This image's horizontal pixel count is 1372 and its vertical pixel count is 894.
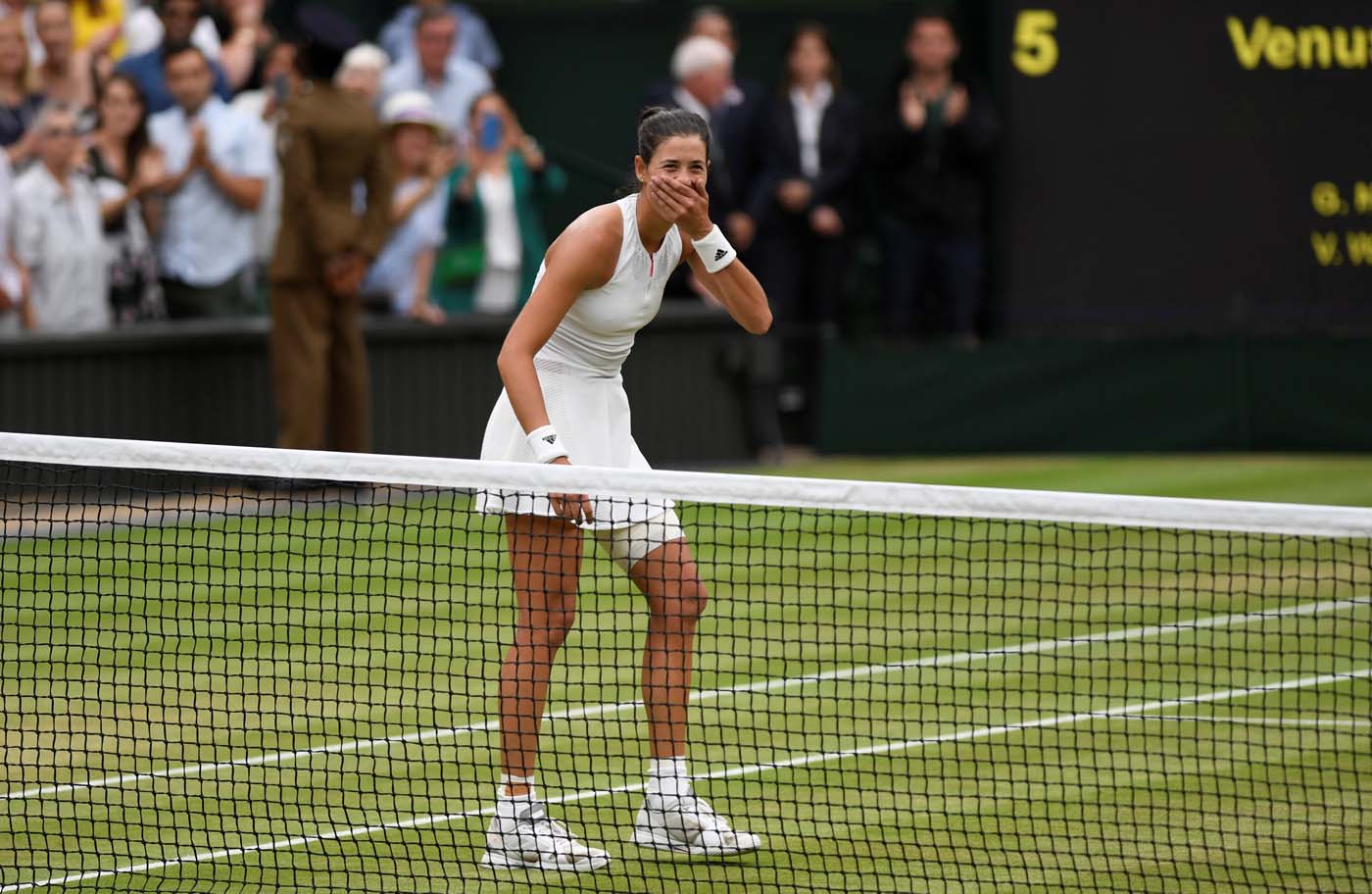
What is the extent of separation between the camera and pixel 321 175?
12.7 metres

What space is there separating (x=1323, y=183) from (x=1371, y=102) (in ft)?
2.00

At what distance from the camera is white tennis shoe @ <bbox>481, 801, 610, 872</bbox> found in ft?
20.9

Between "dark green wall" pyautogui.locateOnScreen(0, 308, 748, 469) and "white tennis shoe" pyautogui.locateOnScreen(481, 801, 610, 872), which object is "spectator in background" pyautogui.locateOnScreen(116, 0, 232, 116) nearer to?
"dark green wall" pyautogui.locateOnScreen(0, 308, 748, 469)

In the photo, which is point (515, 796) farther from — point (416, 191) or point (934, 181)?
point (934, 181)

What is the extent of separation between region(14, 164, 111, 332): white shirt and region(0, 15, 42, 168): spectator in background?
0.18m

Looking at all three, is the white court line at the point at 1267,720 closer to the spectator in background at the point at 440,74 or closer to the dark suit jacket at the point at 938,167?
the dark suit jacket at the point at 938,167

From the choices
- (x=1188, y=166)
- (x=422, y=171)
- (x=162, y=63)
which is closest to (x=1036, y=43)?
(x=1188, y=166)

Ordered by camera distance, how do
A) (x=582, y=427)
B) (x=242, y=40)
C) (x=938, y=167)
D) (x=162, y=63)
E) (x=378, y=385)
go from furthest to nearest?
(x=938, y=167) → (x=242, y=40) → (x=162, y=63) → (x=378, y=385) → (x=582, y=427)

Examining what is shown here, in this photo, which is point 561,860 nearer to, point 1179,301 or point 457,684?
point 457,684

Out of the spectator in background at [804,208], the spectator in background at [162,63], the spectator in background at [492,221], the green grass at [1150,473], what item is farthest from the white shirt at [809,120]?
the spectator in background at [162,63]

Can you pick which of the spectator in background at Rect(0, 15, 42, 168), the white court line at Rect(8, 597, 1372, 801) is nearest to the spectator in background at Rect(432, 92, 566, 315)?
the spectator in background at Rect(0, 15, 42, 168)

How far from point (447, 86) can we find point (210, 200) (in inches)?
91.0

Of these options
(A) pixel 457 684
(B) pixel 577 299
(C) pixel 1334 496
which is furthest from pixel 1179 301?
(B) pixel 577 299

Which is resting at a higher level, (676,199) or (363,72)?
(363,72)
